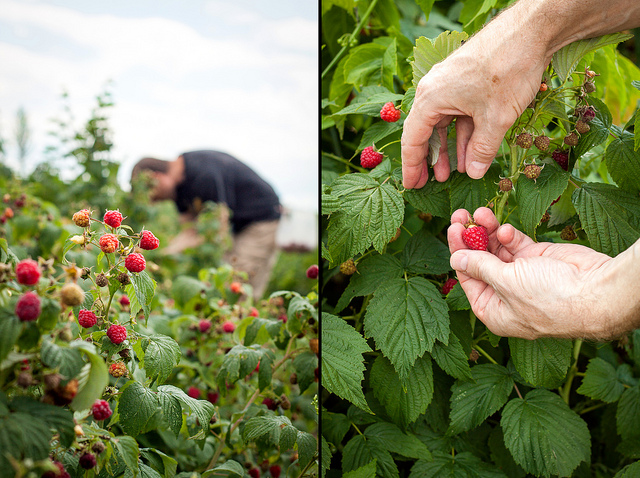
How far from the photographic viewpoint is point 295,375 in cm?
100

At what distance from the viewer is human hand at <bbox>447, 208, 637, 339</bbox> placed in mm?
669

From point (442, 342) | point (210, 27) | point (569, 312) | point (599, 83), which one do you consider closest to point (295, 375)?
point (442, 342)

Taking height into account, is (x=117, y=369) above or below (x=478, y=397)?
above

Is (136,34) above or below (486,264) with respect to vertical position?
above

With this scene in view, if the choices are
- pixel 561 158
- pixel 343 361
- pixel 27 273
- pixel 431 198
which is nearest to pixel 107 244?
pixel 27 273

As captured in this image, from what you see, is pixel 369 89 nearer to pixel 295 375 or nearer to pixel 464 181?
pixel 464 181

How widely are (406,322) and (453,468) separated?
31 cm

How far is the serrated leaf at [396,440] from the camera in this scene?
873 mm

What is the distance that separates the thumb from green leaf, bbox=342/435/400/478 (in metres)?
0.54

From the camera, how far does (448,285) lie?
0.90 meters

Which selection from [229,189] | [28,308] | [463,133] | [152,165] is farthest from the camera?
[229,189]

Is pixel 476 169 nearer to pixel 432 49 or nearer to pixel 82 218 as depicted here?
pixel 432 49

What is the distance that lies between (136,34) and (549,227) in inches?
149

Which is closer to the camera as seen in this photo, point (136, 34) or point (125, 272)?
point (125, 272)
